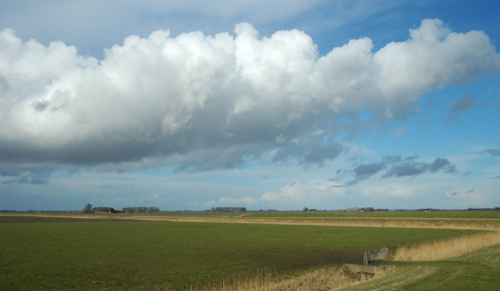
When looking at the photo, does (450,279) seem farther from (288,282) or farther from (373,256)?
(373,256)

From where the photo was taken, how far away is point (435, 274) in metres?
16.5

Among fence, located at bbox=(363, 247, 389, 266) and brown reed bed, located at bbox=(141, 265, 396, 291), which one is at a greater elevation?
fence, located at bbox=(363, 247, 389, 266)

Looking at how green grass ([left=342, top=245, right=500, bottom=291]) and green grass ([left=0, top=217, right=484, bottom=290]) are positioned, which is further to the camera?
green grass ([left=0, top=217, right=484, bottom=290])

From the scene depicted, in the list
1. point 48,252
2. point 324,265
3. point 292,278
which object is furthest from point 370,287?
point 48,252

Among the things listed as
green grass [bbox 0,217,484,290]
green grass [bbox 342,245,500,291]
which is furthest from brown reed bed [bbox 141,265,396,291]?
green grass [bbox 342,245,500,291]

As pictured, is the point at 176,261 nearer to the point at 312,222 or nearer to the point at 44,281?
the point at 44,281

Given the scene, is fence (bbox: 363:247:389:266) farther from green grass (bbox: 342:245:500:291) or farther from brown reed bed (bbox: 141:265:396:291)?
green grass (bbox: 342:245:500:291)

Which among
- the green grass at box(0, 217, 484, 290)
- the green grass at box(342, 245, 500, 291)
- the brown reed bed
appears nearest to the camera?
the green grass at box(342, 245, 500, 291)

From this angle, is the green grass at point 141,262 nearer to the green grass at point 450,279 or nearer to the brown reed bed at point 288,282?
the brown reed bed at point 288,282

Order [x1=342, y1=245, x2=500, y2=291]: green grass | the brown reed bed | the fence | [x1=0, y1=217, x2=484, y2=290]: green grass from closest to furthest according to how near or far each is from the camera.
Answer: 1. [x1=342, y1=245, x2=500, y2=291]: green grass
2. the brown reed bed
3. [x1=0, y1=217, x2=484, y2=290]: green grass
4. the fence

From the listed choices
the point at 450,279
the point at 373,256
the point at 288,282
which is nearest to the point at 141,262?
the point at 288,282

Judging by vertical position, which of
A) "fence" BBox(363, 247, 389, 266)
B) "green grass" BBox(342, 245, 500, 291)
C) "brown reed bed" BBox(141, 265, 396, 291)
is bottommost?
"brown reed bed" BBox(141, 265, 396, 291)

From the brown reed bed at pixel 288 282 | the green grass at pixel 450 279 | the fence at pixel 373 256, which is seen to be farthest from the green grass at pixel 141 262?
the green grass at pixel 450 279

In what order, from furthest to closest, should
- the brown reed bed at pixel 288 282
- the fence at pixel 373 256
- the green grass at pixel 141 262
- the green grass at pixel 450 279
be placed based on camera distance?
the fence at pixel 373 256
the green grass at pixel 141 262
the brown reed bed at pixel 288 282
the green grass at pixel 450 279
